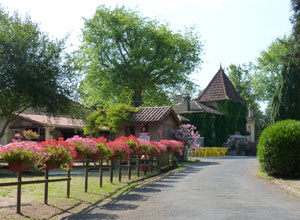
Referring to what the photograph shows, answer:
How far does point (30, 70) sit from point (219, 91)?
35.7 meters

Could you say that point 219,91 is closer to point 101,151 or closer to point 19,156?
point 101,151

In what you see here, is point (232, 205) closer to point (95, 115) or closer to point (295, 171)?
point (295, 171)

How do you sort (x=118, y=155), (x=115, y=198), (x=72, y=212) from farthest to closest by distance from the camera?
(x=118, y=155) → (x=115, y=198) → (x=72, y=212)

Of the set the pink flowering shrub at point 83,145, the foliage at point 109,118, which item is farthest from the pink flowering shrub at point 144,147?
the foliage at point 109,118

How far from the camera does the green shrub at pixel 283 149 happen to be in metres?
16.0

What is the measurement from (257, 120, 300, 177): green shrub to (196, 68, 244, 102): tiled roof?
32.9 meters

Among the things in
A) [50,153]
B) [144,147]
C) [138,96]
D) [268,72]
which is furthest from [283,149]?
[268,72]

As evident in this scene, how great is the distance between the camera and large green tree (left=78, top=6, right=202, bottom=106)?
4141cm

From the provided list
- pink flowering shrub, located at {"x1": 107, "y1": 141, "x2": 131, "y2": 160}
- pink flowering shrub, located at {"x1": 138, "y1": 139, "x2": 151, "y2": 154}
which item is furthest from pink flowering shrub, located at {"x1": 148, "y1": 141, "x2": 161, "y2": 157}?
pink flowering shrub, located at {"x1": 107, "y1": 141, "x2": 131, "y2": 160}

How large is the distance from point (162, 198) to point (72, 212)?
305cm

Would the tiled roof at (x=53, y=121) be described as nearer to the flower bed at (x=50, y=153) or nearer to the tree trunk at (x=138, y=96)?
the tree trunk at (x=138, y=96)

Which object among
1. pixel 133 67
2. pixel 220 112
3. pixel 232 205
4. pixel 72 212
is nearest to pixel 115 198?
pixel 72 212

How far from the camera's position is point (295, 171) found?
16.5 meters

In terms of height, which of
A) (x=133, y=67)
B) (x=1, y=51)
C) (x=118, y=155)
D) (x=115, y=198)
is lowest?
(x=115, y=198)
